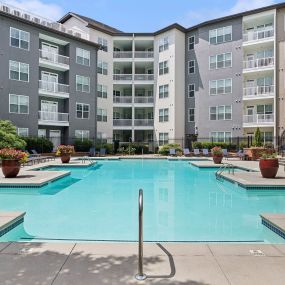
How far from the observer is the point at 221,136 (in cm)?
3531

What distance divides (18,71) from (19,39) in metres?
3.02

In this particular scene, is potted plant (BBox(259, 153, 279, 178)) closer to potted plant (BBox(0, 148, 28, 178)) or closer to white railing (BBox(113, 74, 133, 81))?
potted plant (BBox(0, 148, 28, 178))

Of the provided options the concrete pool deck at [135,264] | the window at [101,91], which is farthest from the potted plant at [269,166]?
the window at [101,91]

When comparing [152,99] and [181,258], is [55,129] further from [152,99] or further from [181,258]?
[181,258]

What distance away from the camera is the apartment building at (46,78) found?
93.4 ft

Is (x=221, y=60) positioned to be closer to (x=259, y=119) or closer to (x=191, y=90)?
(x=191, y=90)

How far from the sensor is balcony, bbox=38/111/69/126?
3102 centimetres

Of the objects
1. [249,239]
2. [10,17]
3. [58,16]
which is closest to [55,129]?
[10,17]

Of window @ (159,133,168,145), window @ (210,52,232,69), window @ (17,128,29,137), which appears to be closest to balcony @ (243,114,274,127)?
window @ (210,52,232,69)

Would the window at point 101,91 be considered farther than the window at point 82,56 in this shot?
Yes

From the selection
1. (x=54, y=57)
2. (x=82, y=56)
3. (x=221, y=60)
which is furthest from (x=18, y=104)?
(x=221, y=60)

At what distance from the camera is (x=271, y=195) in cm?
1134

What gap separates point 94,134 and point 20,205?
26836 millimetres

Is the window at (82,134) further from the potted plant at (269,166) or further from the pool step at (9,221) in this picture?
the pool step at (9,221)
